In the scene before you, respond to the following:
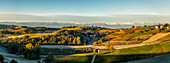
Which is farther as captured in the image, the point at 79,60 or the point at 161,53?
the point at 79,60

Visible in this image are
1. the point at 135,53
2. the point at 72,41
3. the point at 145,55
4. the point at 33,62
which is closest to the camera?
the point at 145,55

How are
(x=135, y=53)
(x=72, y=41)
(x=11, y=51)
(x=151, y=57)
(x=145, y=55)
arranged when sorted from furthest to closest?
(x=72, y=41)
(x=11, y=51)
(x=135, y=53)
(x=145, y=55)
(x=151, y=57)

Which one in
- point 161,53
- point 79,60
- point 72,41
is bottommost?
point 72,41

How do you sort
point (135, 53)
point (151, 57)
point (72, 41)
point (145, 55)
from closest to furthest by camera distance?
point (151, 57), point (145, 55), point (135, 53), point (72, 41)

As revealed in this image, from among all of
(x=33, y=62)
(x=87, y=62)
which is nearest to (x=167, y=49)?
(x=87, y=62)

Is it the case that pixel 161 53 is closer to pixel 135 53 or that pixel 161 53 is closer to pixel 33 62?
pixel 135 53

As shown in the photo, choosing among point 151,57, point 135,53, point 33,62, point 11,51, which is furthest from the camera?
point 11,51

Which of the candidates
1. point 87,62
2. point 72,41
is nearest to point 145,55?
point 87,62

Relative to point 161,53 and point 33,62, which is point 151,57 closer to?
point 161,53

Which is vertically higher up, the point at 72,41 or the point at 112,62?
the point at 112,62
